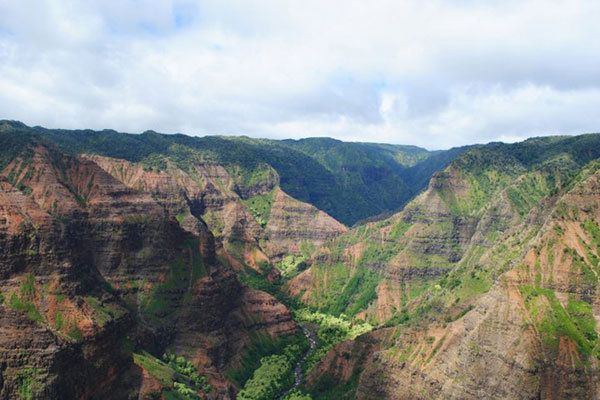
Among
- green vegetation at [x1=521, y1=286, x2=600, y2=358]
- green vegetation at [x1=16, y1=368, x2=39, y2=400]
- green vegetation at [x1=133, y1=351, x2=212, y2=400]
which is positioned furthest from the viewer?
green vegetation at [x1=133, y1=351, x2=212, y2=400]

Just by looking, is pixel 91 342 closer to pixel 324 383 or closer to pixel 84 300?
pixel 84 300

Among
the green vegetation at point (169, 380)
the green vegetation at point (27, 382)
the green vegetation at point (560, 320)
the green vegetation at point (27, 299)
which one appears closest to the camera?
the green vegetation at point (27, 382)

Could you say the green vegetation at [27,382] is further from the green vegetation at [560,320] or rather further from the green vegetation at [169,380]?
the green vegetation at [560,320]

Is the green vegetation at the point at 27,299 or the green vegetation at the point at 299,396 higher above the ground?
the green vegetation at the point at 27,299

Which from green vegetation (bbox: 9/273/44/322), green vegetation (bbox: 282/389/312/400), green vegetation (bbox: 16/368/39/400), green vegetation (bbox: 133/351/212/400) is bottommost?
green vegetation (bbox: 282/389/312/400)

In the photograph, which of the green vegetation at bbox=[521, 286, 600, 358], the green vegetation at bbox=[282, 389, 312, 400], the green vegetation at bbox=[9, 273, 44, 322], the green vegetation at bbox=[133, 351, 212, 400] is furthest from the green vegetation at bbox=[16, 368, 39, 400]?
the green vegetation at bbox=[521, 286, 600, 358]

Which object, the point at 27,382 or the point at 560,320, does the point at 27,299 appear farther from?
the point at 560,320

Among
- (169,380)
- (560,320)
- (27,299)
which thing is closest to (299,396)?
(169,380)

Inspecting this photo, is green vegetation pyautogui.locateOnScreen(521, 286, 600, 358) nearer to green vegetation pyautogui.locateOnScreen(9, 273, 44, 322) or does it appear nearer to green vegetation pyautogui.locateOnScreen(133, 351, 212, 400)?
green vegetation pyautogui.locateOnScreen(133, 351, 212, 400)

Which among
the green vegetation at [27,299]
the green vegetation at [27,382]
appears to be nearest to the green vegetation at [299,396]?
the green vegetation at [27,299]

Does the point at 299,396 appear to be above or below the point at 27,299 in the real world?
below

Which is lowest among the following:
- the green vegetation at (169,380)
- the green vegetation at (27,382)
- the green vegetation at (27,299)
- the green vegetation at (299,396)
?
the green vegetation at (299,396)

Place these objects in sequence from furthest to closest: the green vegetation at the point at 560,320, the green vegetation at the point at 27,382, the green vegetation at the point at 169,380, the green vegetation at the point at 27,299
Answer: the green vegetation at the point at 169,380 → the green vegetation at the point at 27,299 → the green vegetation at the point at 560,320 → the green vegetation at the point at 27,382

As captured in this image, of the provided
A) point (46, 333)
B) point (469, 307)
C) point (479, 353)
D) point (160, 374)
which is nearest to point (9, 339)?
point (46, 333)
